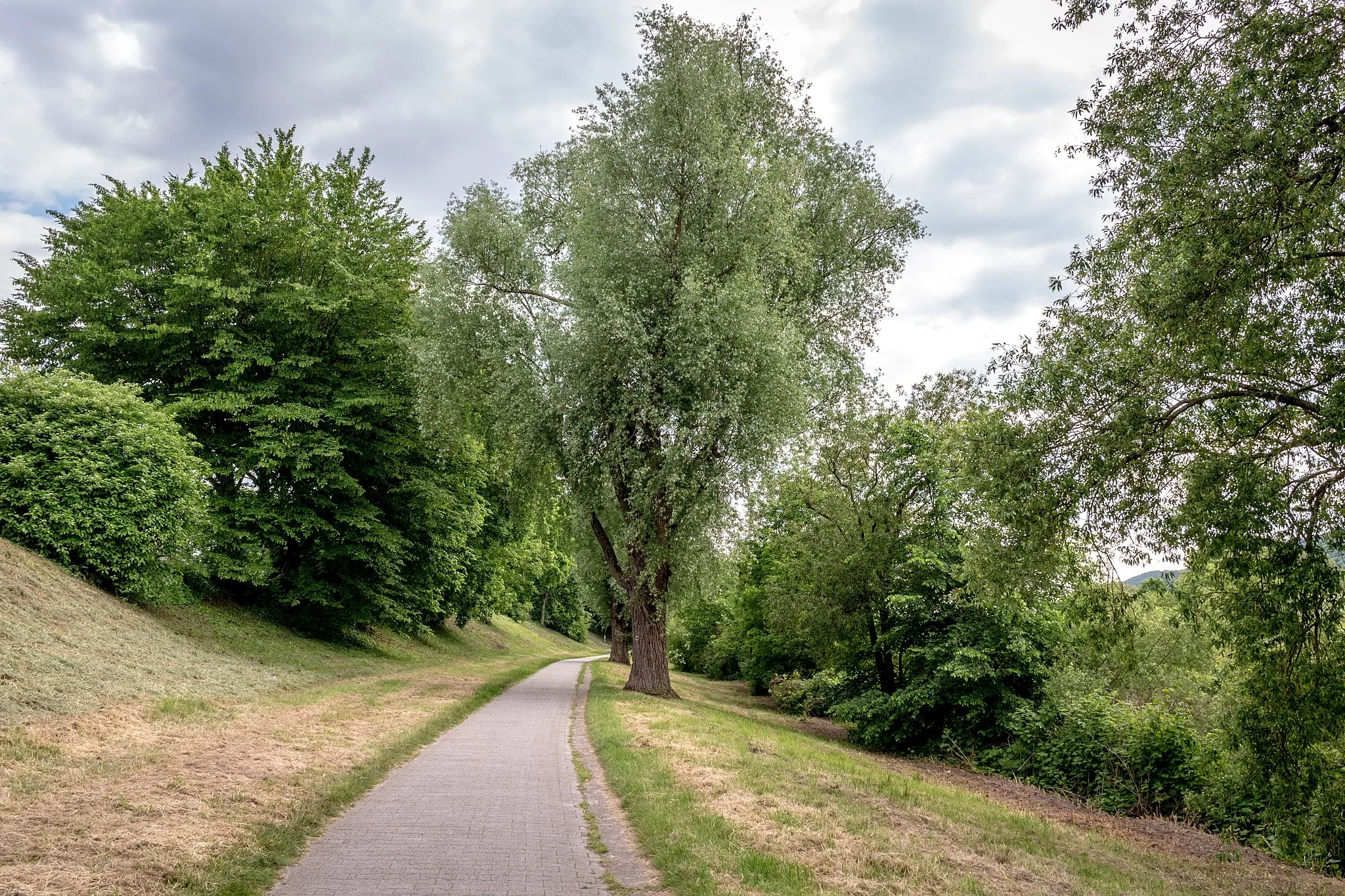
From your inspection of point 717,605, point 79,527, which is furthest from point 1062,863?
point 717,605

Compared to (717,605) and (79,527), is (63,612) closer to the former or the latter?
(79,527)

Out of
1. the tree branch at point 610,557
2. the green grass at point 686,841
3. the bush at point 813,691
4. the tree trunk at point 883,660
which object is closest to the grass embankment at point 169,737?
the green grass at point 686,841

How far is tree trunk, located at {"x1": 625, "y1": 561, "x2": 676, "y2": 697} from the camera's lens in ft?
63.8

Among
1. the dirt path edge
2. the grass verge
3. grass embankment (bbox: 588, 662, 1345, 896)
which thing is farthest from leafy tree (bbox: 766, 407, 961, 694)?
the grass verge

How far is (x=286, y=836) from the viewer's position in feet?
20.2

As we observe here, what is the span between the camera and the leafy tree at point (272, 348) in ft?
70.6

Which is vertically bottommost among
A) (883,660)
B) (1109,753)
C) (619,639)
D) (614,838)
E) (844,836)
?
(619,639)

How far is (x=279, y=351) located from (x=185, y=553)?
7.42 metres

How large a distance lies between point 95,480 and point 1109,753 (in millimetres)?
21371

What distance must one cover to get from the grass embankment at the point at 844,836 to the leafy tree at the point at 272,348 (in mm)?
14043

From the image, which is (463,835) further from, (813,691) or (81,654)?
(813,691)

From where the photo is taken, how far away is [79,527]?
52.1ft

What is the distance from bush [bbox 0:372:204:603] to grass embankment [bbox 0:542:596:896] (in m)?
0.94

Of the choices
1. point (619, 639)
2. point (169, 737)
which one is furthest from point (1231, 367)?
point (619, 639)
